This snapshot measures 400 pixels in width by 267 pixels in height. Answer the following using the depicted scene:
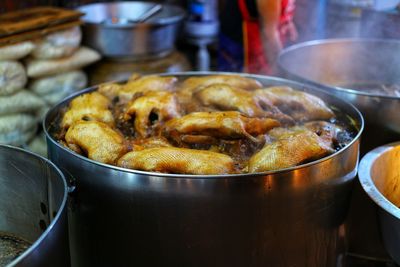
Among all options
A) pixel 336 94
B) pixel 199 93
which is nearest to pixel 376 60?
pixel 336 94

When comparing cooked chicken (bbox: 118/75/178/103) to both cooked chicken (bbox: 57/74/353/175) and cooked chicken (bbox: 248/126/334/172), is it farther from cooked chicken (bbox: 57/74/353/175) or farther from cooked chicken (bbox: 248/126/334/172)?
cooked chicken (bbox: 248/126/334/172)

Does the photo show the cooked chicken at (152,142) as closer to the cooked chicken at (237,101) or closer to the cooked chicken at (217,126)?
the cooked chicken at (217,126)

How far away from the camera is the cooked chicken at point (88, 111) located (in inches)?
84.7

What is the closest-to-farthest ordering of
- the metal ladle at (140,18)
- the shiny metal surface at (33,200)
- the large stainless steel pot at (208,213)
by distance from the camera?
the shiny metal surface at (33,200) < the large stainless steel pot at (208,213) < the metal ladle at (140,18)

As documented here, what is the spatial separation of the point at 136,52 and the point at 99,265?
7.96 ft

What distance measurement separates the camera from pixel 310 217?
1841 millimetres

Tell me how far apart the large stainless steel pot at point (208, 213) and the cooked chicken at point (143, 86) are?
52 cm

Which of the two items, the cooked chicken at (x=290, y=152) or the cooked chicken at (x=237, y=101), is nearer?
the cooked chicken at (x=290, y=152)

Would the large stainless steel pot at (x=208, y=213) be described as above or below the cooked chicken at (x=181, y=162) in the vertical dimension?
below

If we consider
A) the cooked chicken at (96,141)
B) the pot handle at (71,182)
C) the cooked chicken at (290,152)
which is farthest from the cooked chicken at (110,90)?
the cooked chicken at (290,152)

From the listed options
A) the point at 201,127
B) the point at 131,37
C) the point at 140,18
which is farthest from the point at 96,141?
the point at 140,18

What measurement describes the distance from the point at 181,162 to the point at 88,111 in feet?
2.07

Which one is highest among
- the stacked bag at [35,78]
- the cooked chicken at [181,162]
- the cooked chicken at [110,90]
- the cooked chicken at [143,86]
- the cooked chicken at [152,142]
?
the cooked chicken at [143,86]

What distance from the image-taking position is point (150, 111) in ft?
6.93
